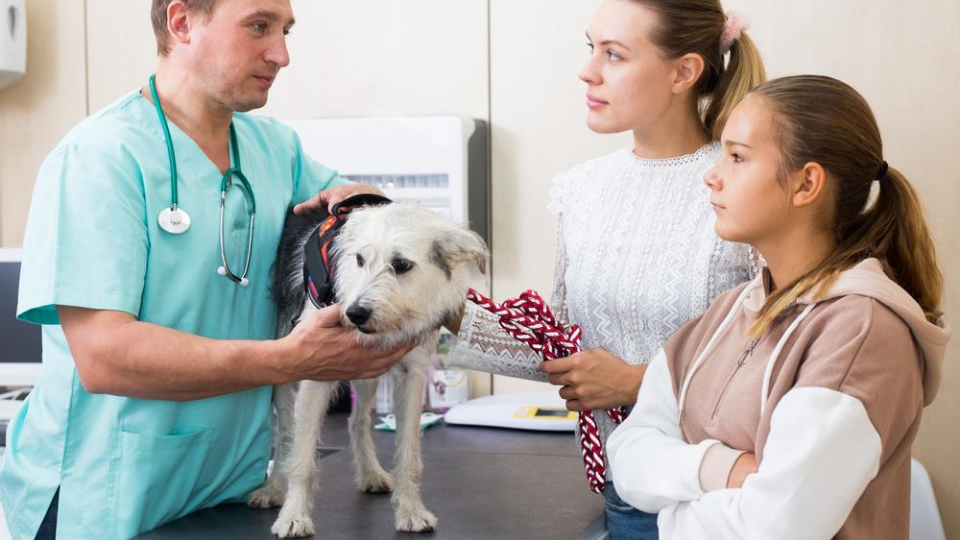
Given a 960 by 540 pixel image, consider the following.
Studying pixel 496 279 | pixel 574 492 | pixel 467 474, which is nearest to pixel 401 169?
pixel 496 279

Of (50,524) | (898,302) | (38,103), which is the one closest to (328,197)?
(50,524)

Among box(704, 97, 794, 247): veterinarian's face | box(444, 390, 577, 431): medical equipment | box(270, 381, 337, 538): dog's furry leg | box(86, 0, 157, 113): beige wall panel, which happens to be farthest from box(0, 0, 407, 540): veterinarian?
box(86, 0, 157, 113): beige wall panel

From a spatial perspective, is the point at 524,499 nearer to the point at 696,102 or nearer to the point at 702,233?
the point at 702,233

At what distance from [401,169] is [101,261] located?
48.5 inches

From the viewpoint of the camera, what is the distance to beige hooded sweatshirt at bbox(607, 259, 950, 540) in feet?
3.45

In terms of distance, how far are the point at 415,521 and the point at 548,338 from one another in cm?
36

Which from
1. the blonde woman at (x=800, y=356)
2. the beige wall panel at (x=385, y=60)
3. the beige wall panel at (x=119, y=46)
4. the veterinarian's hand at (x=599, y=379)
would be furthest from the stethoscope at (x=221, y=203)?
the beige wall panel at (x=119, y=46)

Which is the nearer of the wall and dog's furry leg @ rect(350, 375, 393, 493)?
dog's furry leg @ rect(350, 375, 393, 493)

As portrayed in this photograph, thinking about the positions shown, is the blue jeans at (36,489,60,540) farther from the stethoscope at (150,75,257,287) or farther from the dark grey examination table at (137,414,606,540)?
the stethoscope at (150,75,257,287)

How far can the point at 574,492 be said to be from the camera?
1.79m

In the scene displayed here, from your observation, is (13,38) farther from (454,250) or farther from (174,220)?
(454,250)

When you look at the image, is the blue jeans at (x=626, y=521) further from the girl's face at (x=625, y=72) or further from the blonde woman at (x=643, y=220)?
the girl's face at (x=625, y=72)

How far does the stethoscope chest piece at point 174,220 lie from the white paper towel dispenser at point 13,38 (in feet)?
5.17

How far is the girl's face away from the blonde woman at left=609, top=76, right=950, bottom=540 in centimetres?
32
